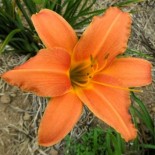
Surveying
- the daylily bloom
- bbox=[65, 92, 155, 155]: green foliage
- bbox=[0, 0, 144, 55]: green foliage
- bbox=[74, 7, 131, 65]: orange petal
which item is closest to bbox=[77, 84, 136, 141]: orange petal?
the daylily bloom

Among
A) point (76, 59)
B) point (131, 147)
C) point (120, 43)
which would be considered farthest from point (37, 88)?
point (131, 147)

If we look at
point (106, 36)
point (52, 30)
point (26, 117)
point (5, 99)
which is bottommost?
point (26, 117)

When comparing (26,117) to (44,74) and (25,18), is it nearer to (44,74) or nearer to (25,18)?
(25,18)

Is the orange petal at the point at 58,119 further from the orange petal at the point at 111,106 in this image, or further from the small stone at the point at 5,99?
the small stone at the point at 5,99

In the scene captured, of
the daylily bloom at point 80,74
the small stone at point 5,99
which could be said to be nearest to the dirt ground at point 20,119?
the small stone at point 5,99

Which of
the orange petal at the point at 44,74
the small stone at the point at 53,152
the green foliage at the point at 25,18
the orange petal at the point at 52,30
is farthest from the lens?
the small stone at the point at 53,152

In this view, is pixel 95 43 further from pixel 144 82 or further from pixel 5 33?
pixel 5 33

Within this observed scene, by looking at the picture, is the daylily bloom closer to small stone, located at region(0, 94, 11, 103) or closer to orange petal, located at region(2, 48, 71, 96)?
orange petal, located at region(2, 48, 71, 96)

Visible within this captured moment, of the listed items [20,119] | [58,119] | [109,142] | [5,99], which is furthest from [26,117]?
[58,119]
